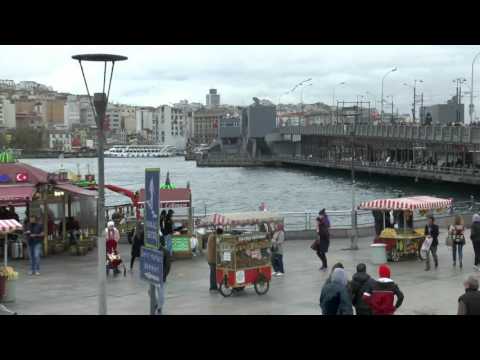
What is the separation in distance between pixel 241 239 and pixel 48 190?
805 cm

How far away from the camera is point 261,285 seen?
1567 centimetres

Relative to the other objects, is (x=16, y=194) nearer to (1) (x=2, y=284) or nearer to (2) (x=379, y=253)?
(1) (x=2, y=284)

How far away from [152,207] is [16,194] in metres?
12.2

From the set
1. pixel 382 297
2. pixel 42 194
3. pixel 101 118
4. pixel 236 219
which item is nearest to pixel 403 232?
pixel 236 219

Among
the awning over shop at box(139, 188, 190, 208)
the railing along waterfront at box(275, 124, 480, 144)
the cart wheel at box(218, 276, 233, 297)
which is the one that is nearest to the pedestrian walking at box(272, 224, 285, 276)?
the cart wheel at box(218, 276, 233, 297)

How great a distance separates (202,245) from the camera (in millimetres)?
22109

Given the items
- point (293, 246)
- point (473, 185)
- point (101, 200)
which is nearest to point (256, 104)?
point (473, 185)

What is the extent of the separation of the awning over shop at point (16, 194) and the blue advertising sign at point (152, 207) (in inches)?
459

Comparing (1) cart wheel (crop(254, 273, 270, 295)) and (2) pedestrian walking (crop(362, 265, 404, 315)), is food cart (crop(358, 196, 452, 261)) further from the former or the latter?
(2) pedestrian walking (crop(362, 265, 404, 315))

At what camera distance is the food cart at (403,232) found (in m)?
20.1

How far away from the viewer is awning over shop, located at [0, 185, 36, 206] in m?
20.4

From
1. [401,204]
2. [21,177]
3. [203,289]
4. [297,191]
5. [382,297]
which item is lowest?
[297,191]

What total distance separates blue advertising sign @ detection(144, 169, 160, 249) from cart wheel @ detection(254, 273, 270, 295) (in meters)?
6.19
